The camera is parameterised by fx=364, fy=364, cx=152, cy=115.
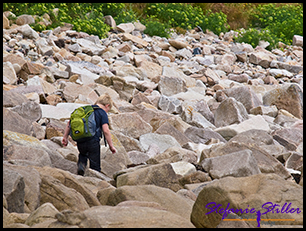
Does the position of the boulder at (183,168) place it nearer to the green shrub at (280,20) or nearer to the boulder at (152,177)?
the boulder at (152,177)

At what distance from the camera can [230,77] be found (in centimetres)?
1223

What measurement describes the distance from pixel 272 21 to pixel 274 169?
16.6 meters

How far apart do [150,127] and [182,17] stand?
11250 millimetres

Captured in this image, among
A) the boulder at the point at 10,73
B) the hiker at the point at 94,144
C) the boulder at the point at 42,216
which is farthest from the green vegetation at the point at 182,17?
the boulder at the point at 42,216

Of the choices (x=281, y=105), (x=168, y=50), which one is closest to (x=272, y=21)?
(x=168, y=50)

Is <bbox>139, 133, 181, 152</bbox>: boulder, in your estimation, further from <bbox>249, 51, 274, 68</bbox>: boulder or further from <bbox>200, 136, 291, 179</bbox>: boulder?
<bbox>249, 51, 274, 68</bbox>: boulder

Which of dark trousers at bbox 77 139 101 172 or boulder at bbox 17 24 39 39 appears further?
boulder at bbox 17 24 39 39

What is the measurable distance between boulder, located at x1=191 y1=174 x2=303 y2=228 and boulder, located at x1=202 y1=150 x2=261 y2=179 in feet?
5.45

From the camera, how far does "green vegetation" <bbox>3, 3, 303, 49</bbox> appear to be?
13.6 meters

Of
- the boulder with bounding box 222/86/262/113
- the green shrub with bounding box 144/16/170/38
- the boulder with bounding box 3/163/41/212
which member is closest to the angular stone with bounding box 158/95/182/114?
the boulder with bounding box 222/86/262/113

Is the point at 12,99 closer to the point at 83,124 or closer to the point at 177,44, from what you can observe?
the point at 83,124

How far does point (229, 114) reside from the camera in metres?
8.26

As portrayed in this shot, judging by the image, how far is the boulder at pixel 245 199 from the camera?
2.36 m

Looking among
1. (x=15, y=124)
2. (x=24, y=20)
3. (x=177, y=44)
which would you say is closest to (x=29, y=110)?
(x=15, y=124)
